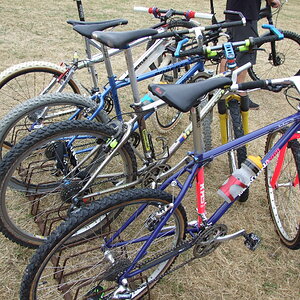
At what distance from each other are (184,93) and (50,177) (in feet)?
5.90

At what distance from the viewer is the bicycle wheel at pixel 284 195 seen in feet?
7.23

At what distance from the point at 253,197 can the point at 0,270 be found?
2.13 m

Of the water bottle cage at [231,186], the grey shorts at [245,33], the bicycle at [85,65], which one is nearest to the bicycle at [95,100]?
the bicycle at [85,65]

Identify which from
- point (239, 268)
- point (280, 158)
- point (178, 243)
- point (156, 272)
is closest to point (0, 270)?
point (156, 272)

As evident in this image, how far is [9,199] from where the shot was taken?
2553 millimetres

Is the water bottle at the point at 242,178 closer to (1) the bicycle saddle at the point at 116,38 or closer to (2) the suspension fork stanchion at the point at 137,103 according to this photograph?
(2) the suspension fork stanchion at the point at 137,103

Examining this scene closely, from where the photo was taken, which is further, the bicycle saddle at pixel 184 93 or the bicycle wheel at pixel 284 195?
the bicycle wheel at pixel 284 195

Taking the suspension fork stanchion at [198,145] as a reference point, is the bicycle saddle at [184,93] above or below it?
above

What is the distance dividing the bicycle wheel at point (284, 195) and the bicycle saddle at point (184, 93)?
927 mm

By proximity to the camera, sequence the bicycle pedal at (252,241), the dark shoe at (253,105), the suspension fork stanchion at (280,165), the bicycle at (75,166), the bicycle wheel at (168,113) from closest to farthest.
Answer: the bicycle at (75,166)
the suspension fork stanchion at (280,165)
the bicycle pedal at (252,241)
the bicycle wheel at (168,113)
the dark shoe at (253,105)

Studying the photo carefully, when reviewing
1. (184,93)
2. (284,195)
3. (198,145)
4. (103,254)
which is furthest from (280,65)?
(103,254)

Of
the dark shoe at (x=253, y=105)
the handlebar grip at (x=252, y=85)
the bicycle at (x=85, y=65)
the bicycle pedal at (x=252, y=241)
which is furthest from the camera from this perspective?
the dark shoe at (x=253, y=105)

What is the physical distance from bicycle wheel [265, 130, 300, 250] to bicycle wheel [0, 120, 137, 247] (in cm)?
109

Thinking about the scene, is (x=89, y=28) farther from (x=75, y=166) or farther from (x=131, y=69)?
(x=75, y=166)
